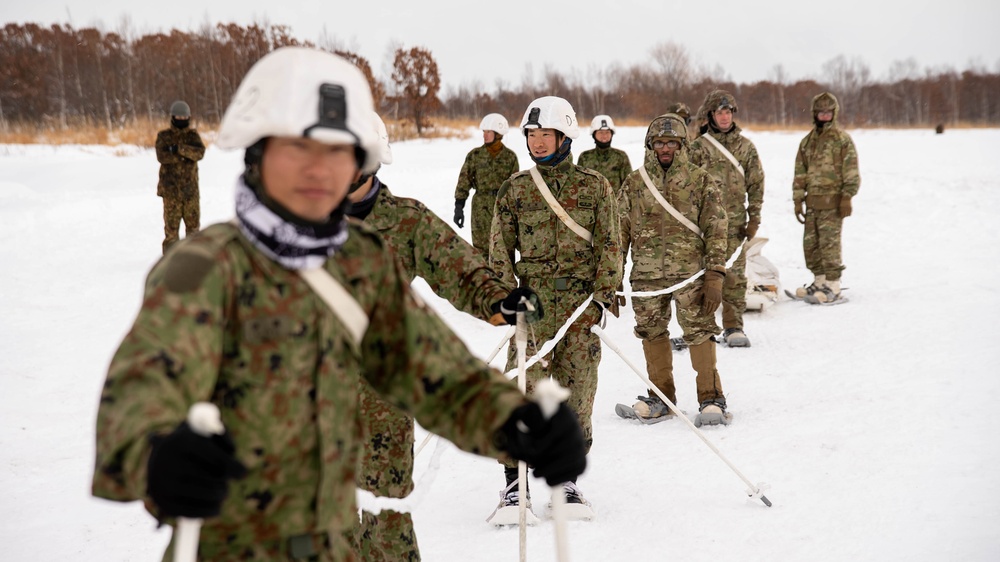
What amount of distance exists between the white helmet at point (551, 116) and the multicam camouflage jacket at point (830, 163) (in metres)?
6.01

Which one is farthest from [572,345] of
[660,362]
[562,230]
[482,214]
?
[482,214]

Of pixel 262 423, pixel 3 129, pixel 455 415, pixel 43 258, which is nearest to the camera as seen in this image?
pixel 262 423

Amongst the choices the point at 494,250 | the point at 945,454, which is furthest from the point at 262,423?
the point at 945,454

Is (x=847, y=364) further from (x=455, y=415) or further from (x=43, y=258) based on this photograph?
(x=43, y=258)

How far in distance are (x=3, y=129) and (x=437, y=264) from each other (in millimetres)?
28010

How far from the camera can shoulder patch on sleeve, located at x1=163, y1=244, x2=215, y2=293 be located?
5.05ft

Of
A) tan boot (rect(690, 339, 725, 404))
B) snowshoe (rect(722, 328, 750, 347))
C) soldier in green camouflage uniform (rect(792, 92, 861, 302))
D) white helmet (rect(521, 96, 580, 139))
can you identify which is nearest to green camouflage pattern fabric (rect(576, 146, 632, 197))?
soldier in green camouflage uniform (rect(792, 92, 861, 302))

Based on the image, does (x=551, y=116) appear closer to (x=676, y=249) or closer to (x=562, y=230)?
(x=562, y=230)

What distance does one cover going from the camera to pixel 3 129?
85.9 ft

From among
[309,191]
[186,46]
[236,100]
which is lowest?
[309,191]

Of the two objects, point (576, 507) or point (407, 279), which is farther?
point (576, 507)

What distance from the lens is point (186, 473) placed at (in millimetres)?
1306

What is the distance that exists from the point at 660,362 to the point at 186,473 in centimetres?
578

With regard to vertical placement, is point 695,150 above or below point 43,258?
above
